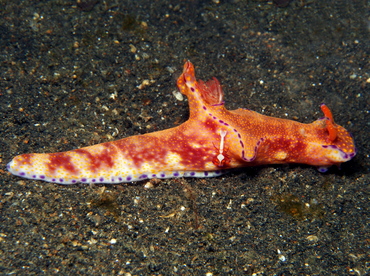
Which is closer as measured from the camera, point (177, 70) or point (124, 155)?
point (124, 155)

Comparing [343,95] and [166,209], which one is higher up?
[343,95]

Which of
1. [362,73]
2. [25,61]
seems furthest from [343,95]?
[25,61]

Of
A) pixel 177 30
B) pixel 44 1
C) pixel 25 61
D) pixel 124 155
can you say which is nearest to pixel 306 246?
pixel 124 155

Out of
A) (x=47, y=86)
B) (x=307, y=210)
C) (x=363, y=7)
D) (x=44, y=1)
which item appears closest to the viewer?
(x=307, y=210)

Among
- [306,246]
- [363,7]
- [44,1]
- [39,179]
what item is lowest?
[306,246]

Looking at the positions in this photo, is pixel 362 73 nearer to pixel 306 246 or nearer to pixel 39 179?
pixel 306 246

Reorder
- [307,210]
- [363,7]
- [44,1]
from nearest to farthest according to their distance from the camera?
[307,210] → [44,1] → [363,7]
